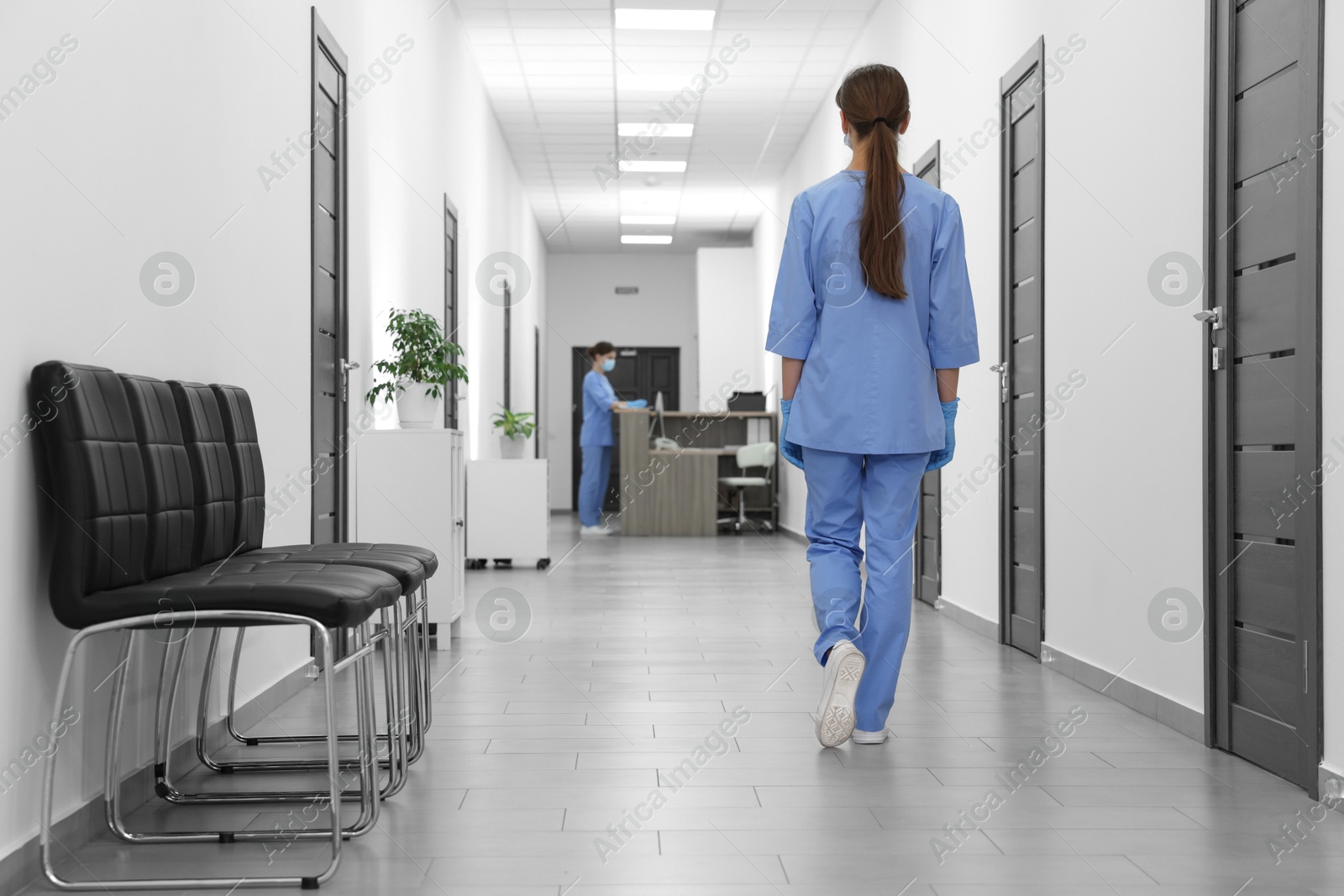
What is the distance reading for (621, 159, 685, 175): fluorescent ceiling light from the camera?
1001 centimetres

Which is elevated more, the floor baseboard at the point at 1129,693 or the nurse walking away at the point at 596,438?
the nurse walking away at the point at 596,438

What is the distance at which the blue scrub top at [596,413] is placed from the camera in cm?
1060

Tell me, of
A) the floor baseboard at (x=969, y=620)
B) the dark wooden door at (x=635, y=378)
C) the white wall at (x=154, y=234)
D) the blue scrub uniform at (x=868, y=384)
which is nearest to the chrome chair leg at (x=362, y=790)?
the white wall at (x=154, y=234)

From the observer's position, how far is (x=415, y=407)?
14.4 ft

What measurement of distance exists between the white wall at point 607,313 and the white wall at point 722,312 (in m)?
1.74

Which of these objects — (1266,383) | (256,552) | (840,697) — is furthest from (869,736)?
(256,552)

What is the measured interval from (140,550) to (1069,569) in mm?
2626

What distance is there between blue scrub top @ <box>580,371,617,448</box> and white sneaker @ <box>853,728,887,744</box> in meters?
7.95

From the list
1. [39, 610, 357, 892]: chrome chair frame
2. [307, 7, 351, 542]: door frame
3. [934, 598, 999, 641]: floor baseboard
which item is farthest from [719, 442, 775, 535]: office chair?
[39, 610, 357, 892]: chrome chair frame

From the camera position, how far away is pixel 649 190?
11.1 meters

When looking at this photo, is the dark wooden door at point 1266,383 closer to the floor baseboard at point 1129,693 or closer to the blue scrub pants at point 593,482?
the floor baseboard at point 1129,693

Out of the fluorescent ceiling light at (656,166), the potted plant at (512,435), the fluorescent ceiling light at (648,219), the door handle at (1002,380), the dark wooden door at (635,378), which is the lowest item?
the potted plant at (512,435)

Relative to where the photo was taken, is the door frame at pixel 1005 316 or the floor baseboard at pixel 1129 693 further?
the door frame at pixel 1005 316

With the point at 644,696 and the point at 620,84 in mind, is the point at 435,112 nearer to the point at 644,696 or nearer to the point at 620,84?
the point at 620,84
